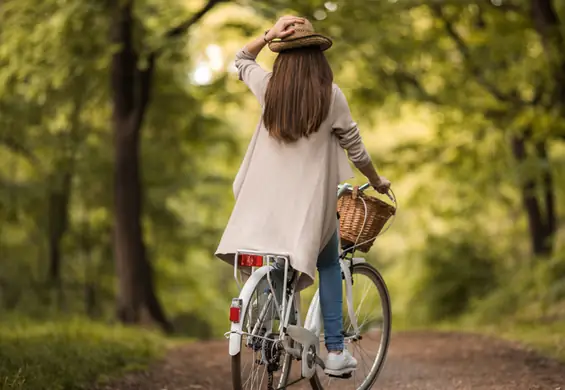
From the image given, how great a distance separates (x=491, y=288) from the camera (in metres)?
16.5

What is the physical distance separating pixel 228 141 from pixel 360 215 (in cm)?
1083

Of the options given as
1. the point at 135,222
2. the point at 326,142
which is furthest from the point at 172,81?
the point at 326,142

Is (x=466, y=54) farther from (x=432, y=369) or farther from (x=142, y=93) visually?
(x=432, y=369)

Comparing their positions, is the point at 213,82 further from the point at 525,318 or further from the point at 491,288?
the point at 491,288

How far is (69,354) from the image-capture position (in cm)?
710

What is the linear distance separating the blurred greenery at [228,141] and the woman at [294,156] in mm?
3588

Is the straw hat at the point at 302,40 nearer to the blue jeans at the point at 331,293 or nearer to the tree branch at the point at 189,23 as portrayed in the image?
the blue jeans at the point at 331,293

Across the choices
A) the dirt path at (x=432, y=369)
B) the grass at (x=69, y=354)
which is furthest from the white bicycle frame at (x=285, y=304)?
the grass at (x=69, y=354)

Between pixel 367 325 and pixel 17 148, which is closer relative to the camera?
pixel 367 325

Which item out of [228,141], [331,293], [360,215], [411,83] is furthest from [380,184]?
[228,141]

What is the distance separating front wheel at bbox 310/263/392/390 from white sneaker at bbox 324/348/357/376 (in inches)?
14.3

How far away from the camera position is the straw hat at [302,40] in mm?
4613

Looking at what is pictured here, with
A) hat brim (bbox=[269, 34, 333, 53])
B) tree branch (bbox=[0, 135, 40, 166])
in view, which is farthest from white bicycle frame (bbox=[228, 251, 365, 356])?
tree branch (bbox=[0, 135, 40, 166])

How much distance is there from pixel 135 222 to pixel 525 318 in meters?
5.56
